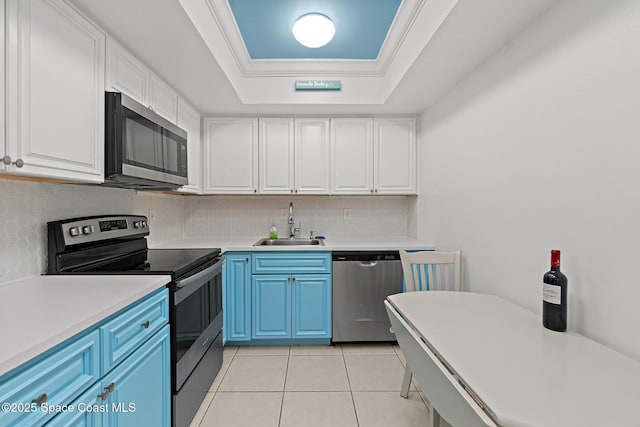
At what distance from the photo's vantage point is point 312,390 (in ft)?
7.14

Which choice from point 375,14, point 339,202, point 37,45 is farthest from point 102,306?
point 339,202

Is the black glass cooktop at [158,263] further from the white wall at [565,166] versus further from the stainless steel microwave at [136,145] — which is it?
the white wall at [565,166]

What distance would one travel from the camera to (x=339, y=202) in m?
3.49

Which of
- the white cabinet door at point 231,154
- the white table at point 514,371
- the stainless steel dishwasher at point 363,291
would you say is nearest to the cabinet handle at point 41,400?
the white table at point 514,371

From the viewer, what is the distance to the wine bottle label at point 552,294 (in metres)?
1.24

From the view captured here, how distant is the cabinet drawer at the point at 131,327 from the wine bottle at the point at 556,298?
5.51ft

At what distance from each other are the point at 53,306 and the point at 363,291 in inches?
85.5

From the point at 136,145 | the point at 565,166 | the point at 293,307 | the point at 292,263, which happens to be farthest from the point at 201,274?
the point at 565,166

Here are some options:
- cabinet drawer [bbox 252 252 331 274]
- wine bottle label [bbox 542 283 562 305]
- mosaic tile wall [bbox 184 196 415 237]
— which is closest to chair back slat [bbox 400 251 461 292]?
cabinet drawer [bbox 252 252 331 274]

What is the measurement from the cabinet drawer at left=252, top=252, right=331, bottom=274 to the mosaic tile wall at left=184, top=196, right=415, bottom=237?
26.6 inches

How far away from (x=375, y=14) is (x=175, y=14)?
1.27 metres

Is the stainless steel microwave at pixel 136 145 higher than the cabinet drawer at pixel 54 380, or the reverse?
the stainless steel microwave at pixel 136 145

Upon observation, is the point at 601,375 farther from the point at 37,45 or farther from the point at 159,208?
the point at 159,208

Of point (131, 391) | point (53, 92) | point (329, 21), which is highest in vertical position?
point (329, 21)
